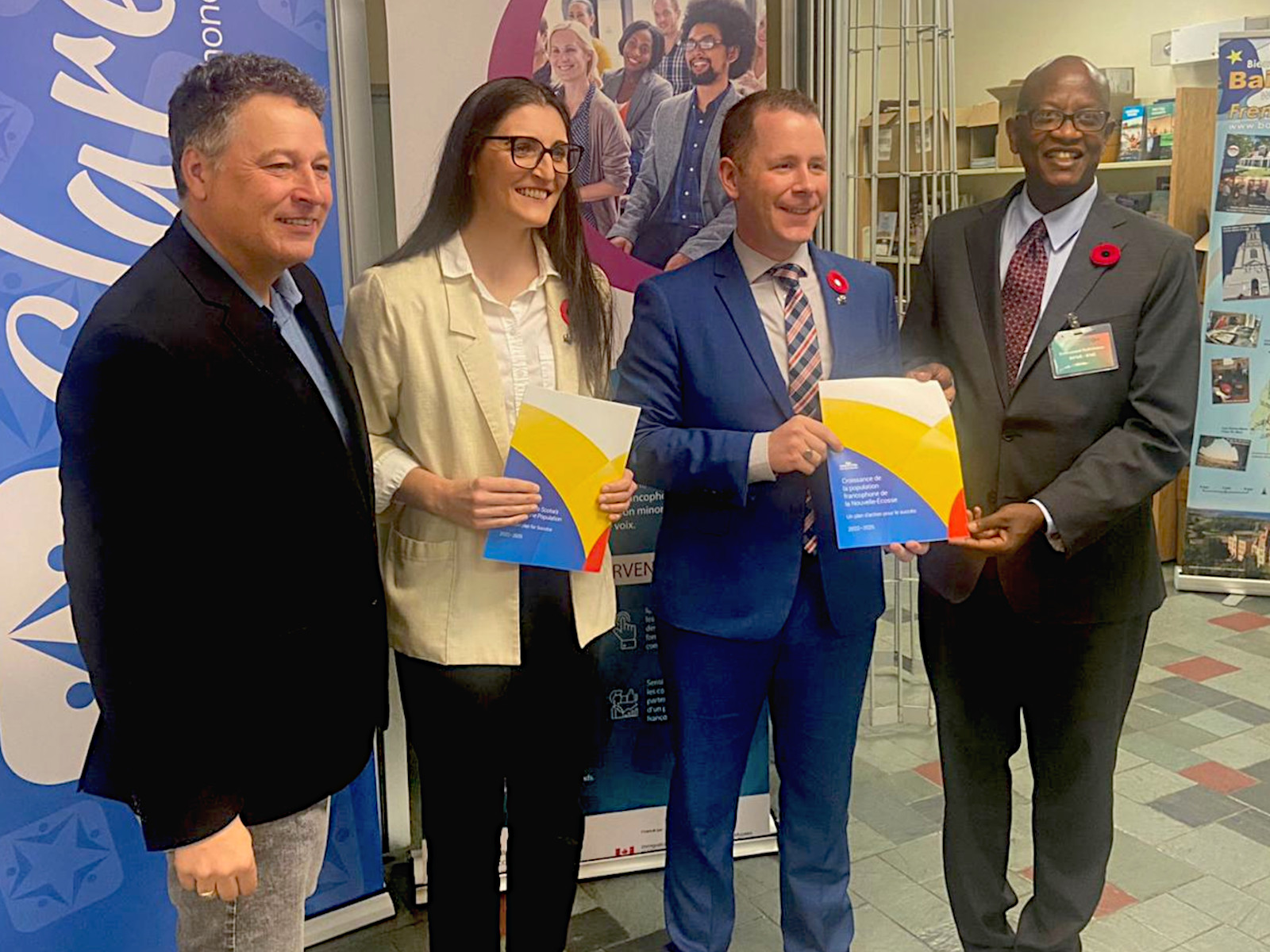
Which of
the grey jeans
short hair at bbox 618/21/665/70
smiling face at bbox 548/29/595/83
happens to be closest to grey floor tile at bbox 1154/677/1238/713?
short hair at bbox 618/21/665/70

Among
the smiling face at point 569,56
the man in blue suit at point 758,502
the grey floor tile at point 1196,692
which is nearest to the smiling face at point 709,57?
the smiling face at point 569,56

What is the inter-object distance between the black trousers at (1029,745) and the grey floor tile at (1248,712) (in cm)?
187

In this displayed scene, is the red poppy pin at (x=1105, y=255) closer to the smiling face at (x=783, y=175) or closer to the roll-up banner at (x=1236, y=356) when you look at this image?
the smiling face at (x=783, y=175)

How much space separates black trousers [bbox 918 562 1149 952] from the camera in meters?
1.90

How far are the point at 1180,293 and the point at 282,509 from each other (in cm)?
150

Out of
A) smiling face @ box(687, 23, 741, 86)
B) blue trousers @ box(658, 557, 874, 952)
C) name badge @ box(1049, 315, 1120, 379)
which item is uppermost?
smiling face @ box(687, 23, 741, 86)

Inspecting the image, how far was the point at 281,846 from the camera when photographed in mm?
1356

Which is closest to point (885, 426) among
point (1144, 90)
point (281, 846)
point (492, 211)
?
point (492, 211)

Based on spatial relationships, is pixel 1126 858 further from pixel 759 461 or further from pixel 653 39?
pixel 653 39

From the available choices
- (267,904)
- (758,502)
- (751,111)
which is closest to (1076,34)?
(751,111)

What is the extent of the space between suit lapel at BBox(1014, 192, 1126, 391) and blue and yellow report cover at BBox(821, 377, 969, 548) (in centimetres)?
21

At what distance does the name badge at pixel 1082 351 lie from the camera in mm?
1787

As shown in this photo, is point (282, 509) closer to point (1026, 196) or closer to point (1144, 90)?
point (1026, 196)

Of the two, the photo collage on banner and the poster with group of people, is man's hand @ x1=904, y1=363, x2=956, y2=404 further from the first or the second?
the poster with group of people
